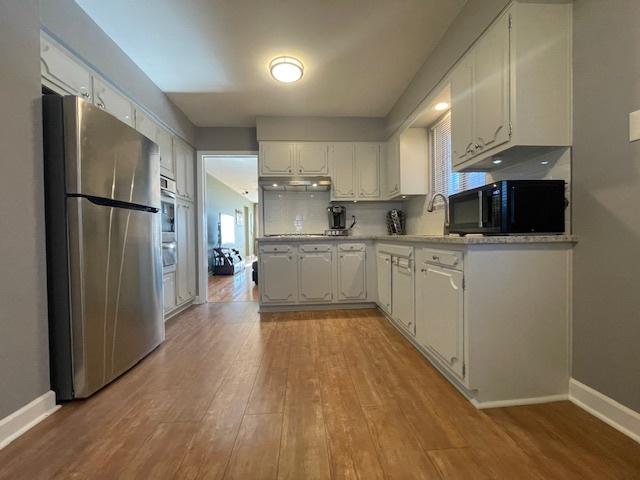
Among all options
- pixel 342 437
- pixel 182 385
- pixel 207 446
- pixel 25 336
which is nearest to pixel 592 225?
pixel 342 437

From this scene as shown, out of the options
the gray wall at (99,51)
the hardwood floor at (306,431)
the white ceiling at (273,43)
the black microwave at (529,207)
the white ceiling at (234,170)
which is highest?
the white ceiling at (273,43)

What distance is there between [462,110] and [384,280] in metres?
1.75

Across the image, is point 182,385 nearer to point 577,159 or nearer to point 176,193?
point 176,193

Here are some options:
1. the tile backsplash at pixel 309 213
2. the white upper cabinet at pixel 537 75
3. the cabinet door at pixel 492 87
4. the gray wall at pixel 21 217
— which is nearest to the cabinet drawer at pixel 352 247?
the tile backsplash at pixel 309 213

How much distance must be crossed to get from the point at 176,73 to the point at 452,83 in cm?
254

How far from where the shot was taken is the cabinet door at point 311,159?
144 inches

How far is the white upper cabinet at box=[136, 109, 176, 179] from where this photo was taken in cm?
267

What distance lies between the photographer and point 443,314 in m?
1.73

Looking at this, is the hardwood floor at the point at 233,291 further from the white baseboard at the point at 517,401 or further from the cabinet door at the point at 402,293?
the white baseboard at the point at 517,401

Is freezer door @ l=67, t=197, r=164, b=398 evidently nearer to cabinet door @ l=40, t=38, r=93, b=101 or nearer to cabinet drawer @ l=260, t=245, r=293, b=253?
cabinet door @ l=40, t=38, r=93, b=101

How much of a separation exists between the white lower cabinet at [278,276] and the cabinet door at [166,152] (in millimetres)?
1421

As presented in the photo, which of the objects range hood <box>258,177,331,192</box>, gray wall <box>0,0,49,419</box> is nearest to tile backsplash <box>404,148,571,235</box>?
range hood <box>258,177,331,192</box>

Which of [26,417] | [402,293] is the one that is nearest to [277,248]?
[402,293]

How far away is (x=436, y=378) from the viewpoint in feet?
5.80
